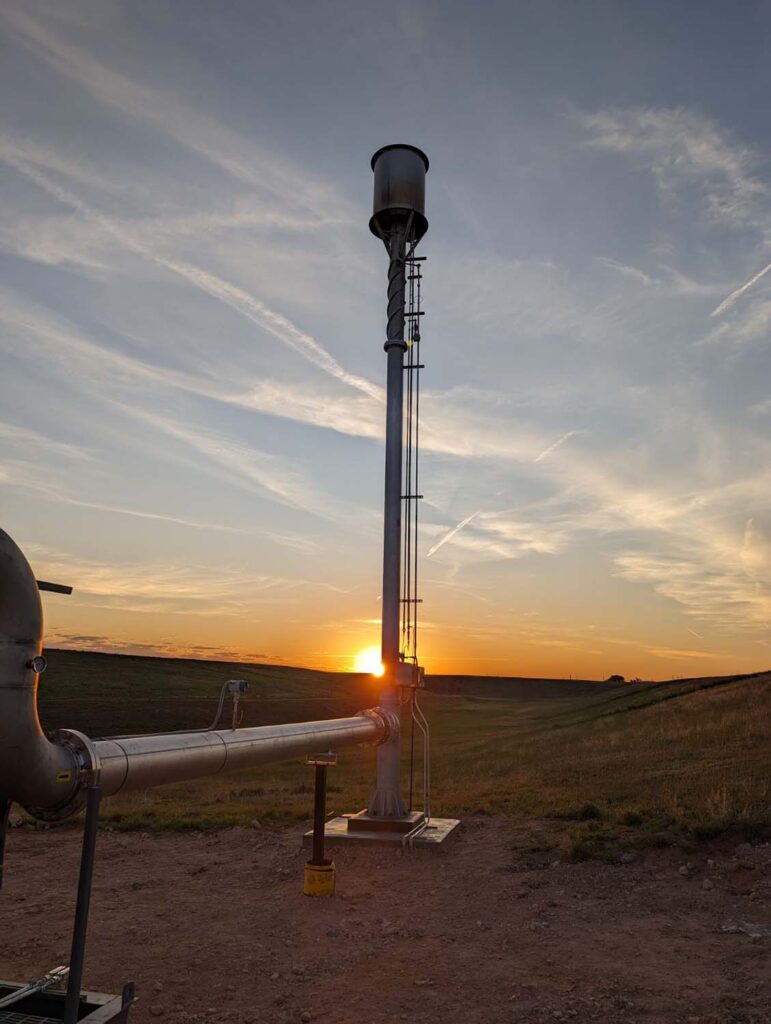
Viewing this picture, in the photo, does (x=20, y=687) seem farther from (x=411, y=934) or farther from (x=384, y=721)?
(x=384, y=721)

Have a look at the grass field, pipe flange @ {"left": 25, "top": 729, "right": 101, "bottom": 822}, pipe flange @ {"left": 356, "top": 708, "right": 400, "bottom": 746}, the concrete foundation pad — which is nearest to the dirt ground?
the concrete foundation pad

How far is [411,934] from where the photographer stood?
923cm

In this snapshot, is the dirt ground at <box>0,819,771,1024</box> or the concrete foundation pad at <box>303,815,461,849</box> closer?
the dirt ground at <box>0,819,771,1024</box>

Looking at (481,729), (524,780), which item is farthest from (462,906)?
(481,729)

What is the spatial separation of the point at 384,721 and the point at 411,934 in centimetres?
487

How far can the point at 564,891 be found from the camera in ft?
34.8

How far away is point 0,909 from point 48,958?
2150 millimetres

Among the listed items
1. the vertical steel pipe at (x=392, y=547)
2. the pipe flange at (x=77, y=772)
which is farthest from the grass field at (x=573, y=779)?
the pipe flange at (x=77, y=772)

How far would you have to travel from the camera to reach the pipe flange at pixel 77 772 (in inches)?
251

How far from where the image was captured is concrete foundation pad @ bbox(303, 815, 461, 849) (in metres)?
12.6

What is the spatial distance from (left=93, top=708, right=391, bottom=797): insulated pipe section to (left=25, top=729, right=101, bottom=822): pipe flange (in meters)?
0.08

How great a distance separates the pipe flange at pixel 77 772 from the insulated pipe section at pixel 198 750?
78 millimetres

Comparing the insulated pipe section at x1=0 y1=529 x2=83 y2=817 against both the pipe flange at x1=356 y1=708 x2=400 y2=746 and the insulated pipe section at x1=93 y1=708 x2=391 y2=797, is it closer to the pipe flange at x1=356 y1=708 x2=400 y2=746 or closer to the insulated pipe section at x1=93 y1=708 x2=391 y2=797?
the insulated pipe section at x1=93 y1=708 x2=391 y2=797

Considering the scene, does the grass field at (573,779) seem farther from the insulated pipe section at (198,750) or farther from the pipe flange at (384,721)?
the insulated pipe section at (198,750)
